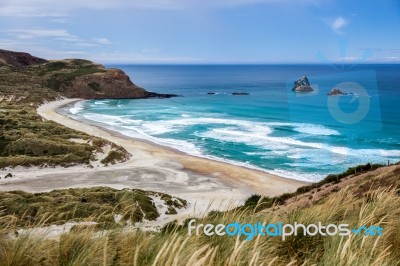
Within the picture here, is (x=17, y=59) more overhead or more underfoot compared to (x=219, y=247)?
more overhead

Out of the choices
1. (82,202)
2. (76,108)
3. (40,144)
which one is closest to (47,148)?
(40,144)

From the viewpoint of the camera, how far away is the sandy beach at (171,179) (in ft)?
105

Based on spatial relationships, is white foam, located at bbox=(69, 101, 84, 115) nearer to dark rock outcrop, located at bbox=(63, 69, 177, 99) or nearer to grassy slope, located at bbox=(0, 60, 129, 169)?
grassy slope, located at bbox=(0, 60, 129, 169)

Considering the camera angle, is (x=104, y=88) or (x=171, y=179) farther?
(x=104, y=88)

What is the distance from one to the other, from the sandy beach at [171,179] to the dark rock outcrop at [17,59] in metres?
133

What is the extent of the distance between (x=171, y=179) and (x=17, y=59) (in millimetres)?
154580

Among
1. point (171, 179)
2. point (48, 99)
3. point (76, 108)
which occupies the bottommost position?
point (171, 179)

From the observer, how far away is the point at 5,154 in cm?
4259

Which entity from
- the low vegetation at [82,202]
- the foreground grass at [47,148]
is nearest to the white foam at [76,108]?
the foreground grass at [47,148]

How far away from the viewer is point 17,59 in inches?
6678

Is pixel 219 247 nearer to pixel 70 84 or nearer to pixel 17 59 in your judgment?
pixel 70 84

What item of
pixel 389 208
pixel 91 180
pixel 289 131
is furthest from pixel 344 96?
pixel 389 208

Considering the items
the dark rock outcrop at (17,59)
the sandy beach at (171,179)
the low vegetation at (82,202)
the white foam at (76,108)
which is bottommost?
the sandy beach at (171,179)

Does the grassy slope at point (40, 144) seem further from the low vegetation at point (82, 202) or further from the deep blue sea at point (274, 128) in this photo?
the low vegetation at point (82, 202)
